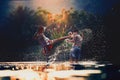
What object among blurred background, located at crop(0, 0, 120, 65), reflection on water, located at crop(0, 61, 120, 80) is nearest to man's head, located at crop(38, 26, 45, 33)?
blurred background, located at crop(0, 0, 120, 65)

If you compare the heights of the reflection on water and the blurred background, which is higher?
the blurred background

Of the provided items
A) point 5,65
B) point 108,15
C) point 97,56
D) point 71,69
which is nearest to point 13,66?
point 5,65

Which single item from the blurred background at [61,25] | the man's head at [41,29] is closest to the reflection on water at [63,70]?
the blurred background at [61,25]

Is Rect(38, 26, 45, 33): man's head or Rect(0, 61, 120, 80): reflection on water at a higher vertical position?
Rect(38, 26, 45, 33): man's head

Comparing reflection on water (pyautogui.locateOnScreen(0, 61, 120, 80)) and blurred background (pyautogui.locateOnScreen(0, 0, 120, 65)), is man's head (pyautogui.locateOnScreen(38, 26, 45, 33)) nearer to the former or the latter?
blurred background (pyautogui.locateOnScreen(0, 0, 120, 65))

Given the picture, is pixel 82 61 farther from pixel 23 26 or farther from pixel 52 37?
pixel 23 26

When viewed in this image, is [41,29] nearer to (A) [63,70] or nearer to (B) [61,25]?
(B) [61,25]

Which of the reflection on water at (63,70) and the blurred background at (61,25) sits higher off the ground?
the blurred background at (61,25)

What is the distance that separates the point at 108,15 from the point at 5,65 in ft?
3.21

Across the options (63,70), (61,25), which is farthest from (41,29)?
(63,70)

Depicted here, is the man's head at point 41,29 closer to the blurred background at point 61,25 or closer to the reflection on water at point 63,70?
the blurred background at point 61,25

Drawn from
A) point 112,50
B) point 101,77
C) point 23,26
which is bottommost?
point 101,77

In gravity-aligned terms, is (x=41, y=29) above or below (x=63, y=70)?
above

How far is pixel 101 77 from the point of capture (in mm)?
3154
